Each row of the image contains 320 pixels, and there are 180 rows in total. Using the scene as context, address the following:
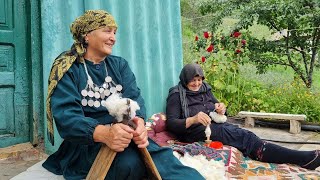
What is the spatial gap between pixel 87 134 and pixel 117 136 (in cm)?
25

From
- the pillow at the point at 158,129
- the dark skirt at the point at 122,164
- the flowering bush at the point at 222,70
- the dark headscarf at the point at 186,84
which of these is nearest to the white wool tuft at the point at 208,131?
the dark headscarf at the point at 186,84

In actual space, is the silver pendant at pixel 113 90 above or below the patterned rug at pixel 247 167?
above

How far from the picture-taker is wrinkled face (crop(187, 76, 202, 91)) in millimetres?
4355

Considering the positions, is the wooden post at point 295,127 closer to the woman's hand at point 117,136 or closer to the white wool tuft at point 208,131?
the white wool tuft at point 208,131

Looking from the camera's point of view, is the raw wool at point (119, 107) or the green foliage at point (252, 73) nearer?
the raw wool at point (119, 107)

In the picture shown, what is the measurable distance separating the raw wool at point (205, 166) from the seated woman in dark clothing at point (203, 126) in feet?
1.69

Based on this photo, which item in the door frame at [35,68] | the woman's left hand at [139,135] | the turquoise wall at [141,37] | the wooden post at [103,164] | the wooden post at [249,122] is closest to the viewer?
the wooden post at [103,164]

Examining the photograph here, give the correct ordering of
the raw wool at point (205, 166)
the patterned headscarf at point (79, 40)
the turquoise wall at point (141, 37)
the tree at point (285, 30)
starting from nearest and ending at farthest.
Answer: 1. the patterned headscarf at point (79, 40)
2. the raw wool at point (205, 166)
3. the turquoise wall at point (141, 37)
4. the tree at point (285, 30)

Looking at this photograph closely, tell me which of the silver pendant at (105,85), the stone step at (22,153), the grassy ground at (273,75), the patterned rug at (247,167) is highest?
the grassy ground at (273,75)

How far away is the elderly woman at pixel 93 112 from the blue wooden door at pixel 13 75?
109 cm

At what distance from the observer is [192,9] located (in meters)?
12.9

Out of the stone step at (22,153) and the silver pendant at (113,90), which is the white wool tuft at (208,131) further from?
the stone step at (22,153)

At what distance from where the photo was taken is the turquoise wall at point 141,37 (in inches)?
145

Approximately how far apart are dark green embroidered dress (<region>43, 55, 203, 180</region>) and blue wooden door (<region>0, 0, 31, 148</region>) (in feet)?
3.52
